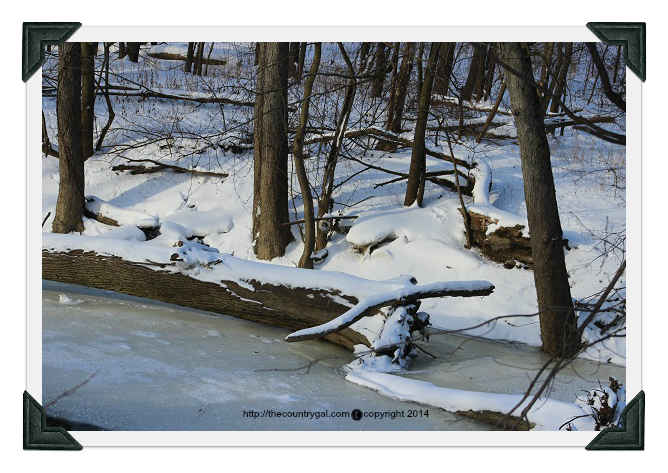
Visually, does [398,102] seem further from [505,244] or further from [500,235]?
[505,244]

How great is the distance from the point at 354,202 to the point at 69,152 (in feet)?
13.3

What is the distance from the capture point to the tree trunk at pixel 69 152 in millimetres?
8609

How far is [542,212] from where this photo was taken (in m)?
5.87

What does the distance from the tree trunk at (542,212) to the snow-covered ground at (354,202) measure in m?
0.45

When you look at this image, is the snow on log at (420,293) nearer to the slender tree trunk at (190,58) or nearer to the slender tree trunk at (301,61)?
the slender tree trunk at (301,61)

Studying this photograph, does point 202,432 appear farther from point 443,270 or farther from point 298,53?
point 298,53

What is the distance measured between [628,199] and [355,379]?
2351mm

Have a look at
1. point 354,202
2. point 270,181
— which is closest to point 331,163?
point 270,181

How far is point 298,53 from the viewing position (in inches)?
330

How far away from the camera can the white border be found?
373cm

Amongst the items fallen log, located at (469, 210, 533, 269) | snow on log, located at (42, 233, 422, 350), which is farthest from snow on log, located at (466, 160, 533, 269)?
snow on log, located at (42, 233, 422, 350)

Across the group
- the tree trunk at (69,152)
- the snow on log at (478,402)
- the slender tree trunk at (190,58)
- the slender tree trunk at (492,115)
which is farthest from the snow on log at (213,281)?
the slender tree trunk at (190,58)

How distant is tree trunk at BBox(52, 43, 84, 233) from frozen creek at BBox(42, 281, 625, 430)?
227 cm

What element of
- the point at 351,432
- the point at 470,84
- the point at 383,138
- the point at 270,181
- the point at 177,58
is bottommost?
the point at 351,432
